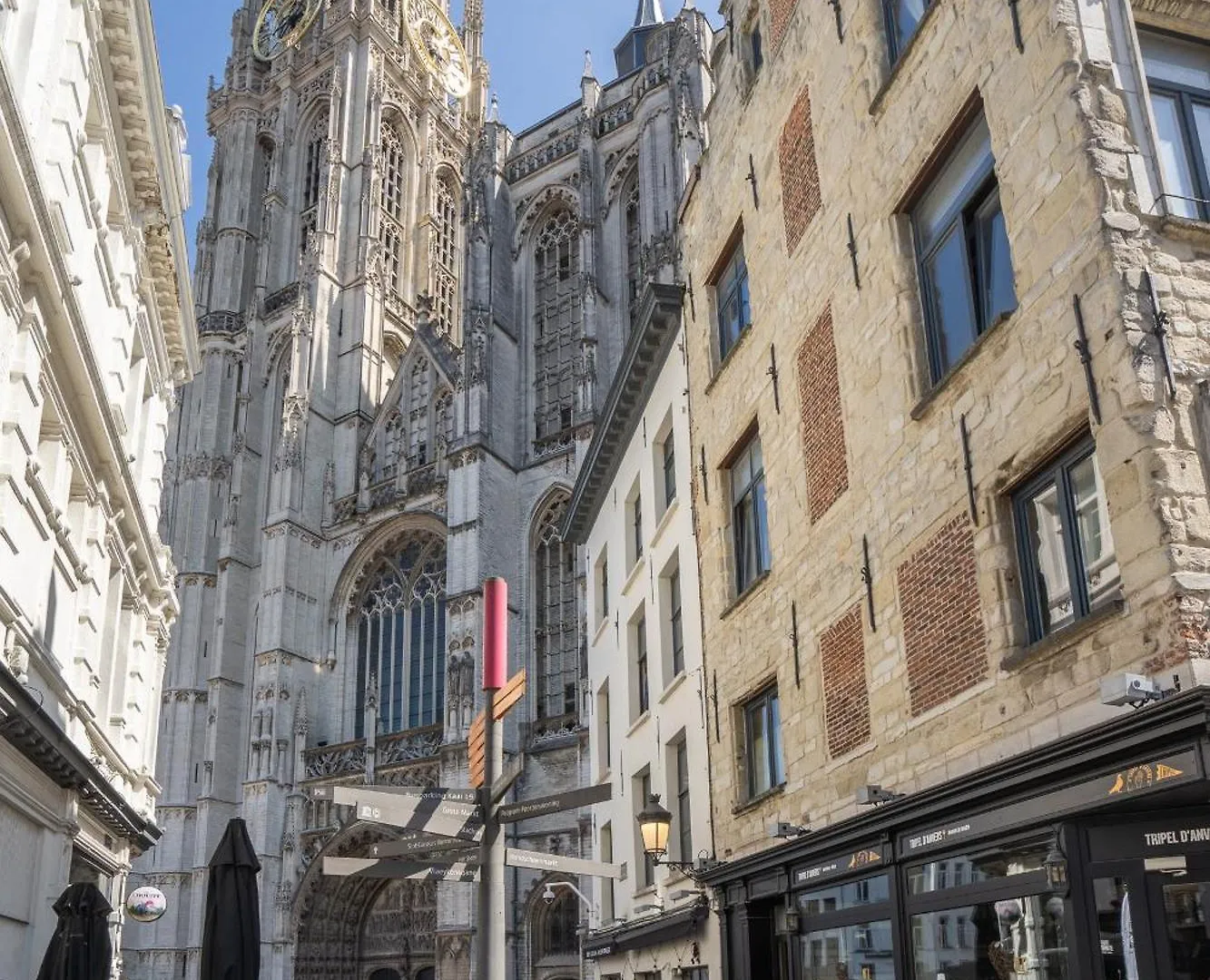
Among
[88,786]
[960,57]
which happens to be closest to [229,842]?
[88,786]

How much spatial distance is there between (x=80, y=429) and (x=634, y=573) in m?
7.97

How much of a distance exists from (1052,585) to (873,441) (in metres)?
2.62

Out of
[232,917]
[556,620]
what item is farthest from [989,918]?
[556,620]

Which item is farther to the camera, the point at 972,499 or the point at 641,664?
the point at 641,664

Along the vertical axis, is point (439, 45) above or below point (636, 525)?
above

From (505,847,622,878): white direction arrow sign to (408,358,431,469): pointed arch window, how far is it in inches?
1294

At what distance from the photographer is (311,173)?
53.2 m

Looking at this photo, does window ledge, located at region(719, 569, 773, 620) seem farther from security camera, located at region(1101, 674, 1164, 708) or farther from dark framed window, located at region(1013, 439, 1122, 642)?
security camera, located at region(1101, 674, 1164, 708)

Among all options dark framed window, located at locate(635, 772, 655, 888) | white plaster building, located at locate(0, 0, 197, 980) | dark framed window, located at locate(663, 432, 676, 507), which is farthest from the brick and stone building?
white plaster building, located at locate(0, 0, 197, 980)

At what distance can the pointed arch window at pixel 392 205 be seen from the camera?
49.1m

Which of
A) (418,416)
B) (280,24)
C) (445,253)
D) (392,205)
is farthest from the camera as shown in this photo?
(280,24)

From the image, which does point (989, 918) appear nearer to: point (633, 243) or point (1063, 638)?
point (1063, 638)

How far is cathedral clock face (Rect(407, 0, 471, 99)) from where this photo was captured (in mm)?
56625

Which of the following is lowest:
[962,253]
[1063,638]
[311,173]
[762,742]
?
[1063,638]
